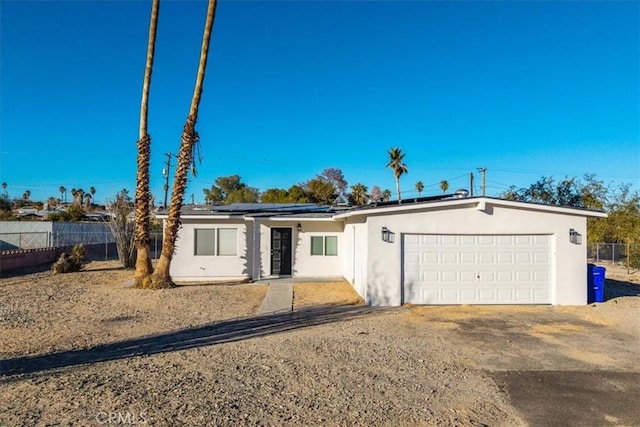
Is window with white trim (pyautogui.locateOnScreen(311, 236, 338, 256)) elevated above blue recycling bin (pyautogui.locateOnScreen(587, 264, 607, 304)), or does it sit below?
above

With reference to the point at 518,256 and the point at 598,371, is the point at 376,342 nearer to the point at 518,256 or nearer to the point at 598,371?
the point at 598,371

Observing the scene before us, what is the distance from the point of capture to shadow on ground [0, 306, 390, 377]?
6066 millimetres

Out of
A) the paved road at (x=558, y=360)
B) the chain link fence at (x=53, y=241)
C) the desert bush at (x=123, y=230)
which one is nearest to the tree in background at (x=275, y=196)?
the chain link fence at (x=53, y=241)

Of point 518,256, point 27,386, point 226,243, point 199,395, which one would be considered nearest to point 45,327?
point 27,386

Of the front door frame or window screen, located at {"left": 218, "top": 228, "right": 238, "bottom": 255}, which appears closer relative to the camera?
window screen, located at {"left": 218, "top": 228, "right": 238, "bottom": 255}

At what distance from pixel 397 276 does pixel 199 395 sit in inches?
276

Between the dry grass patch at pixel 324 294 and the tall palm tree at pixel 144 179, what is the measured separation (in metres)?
5.11

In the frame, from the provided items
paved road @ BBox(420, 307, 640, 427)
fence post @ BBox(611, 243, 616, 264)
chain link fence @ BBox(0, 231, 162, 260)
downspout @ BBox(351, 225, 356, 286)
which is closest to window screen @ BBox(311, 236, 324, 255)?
downspout @ BBox(351, 225, 356, 286)

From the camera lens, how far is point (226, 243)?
16.0 meters

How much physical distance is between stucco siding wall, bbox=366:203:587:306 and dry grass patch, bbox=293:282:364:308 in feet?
3.32

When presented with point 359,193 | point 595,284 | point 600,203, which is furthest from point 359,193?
point 595,284

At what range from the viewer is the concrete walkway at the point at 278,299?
10.4m

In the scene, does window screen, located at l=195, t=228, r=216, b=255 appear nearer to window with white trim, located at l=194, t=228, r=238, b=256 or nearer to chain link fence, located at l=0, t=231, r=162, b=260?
window with white trim, located at l=194, t=228, r=238, b=256

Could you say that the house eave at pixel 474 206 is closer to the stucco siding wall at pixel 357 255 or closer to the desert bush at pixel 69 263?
the stucco siding wall at pixel 357 255
